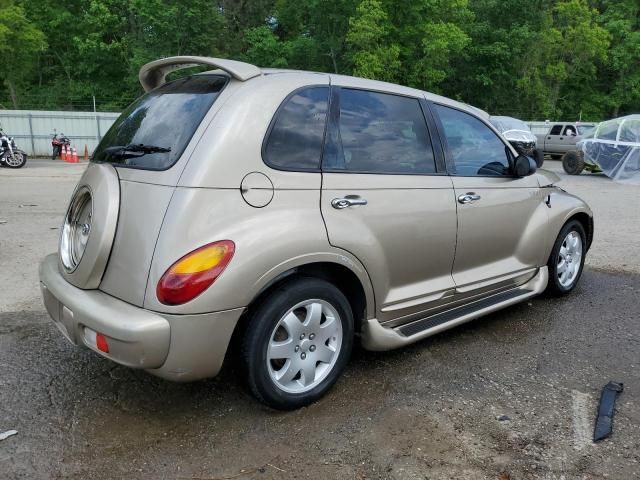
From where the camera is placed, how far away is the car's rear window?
9.32 ft

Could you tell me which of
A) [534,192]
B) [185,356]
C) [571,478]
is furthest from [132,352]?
[534,192]

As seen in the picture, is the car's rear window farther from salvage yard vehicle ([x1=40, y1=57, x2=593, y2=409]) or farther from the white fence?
the white fence

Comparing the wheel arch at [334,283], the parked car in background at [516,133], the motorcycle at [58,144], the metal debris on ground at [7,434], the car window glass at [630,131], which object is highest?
the wheel arch at [334,283]

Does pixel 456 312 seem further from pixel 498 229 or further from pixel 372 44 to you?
pixel 372 44

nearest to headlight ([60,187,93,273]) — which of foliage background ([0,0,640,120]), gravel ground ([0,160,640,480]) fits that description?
gravel ground ([0,160,640,480])

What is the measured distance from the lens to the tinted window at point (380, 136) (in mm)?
3225

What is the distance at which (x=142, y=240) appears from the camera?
2.64 meters

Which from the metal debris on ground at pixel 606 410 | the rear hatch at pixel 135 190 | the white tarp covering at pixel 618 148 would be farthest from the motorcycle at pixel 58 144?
Answer: the metal debris on ground at pixel 606 410

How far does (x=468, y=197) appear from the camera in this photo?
12.2 ft

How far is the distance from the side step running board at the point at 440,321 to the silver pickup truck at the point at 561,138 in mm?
20915

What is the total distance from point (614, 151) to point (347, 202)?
50.8ft

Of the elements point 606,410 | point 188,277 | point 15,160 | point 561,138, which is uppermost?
point 188,277

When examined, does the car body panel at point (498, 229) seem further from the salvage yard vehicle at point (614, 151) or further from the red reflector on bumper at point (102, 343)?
the salvage yard vehicle at point (614, 151)

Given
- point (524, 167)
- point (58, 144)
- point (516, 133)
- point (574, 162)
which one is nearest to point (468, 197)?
point (524, 167)
